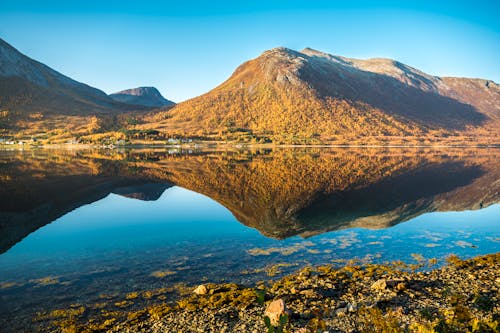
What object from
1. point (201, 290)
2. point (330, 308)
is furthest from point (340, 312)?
point (201, 290)

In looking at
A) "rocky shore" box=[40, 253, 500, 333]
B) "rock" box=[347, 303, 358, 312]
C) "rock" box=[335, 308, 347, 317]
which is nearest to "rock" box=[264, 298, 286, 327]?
"rocky shore" box=[40, 253, 500, 333]

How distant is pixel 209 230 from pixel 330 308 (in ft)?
45.6

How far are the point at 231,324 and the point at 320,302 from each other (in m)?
3.30

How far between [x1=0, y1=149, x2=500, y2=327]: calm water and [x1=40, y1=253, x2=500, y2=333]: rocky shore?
157cm

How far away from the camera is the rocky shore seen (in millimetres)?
9875

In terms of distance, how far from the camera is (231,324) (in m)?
10.6

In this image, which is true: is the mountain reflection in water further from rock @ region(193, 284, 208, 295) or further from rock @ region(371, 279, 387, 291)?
rock @ region(371, 279, 387, 291)

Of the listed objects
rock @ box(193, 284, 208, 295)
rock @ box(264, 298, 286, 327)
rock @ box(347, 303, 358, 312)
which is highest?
rock @ box(264, 298, 286, 327)

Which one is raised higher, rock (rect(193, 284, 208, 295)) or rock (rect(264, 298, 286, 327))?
rock (rect(264, 298, 286, 327))

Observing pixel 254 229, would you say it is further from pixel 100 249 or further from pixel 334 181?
pixel 334 181

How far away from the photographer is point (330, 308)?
1134 cm

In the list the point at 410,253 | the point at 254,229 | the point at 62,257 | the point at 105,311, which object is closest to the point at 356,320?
the point at 105,311

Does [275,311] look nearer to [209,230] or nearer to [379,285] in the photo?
[379,285]

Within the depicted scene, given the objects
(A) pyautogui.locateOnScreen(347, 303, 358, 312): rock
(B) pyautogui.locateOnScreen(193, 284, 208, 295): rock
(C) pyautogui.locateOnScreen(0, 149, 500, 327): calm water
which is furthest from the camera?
(C) pyautogui.locateOnScreen(0, 149, 500, 327): calm water
